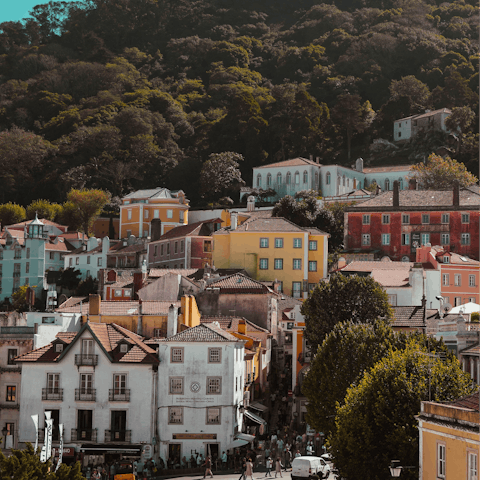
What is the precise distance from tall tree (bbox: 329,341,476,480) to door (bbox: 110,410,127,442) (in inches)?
664

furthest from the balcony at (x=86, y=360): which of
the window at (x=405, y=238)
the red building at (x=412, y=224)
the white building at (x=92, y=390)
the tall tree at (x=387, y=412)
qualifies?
the window at (x=405, y=238)

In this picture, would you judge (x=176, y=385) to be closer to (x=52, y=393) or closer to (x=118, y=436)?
(x=118, y=436)

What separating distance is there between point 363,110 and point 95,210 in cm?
5079

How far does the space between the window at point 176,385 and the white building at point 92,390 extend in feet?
2.78

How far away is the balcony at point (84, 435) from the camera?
49.9m

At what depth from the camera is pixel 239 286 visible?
221 ft

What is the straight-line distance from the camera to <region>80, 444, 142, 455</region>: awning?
49.3 m

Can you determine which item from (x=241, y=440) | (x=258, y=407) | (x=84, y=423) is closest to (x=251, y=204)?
(x=258, y=407)

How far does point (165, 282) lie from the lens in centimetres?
6912

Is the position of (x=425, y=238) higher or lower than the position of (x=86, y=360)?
higher

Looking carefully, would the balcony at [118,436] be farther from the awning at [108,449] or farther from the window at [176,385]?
the window at [176,385]

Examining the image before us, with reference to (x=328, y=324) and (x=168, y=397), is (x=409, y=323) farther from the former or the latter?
(x=168, y=397)

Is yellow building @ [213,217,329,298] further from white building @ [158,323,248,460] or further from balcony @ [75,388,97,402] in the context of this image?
balcony @ [75,388,97,402]

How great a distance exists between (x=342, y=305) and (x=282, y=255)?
26999 millimetres
